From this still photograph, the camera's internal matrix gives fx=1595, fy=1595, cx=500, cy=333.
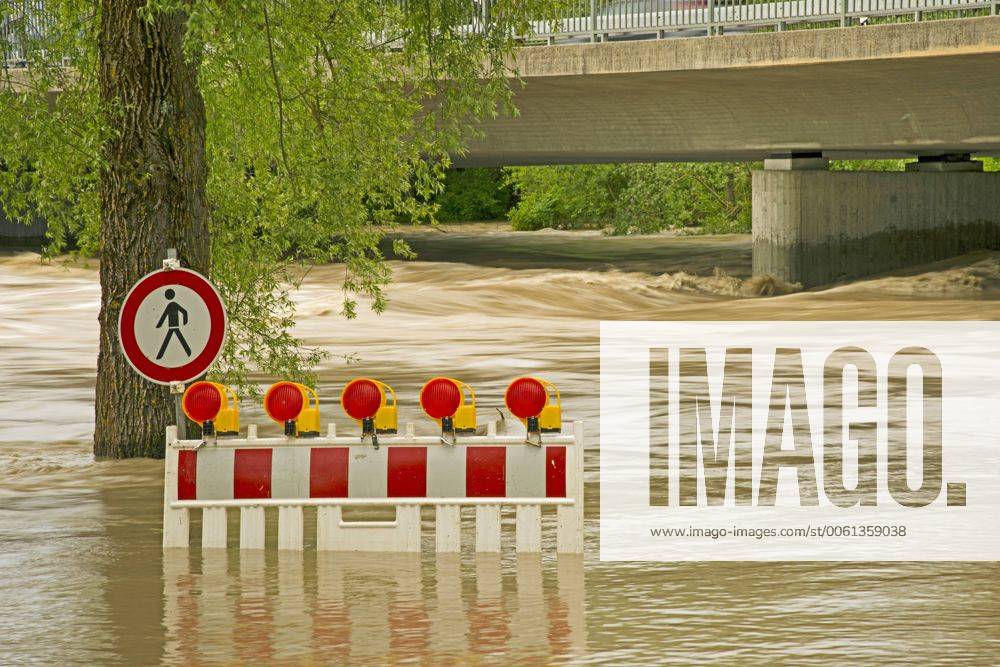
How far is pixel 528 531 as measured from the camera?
8406mm

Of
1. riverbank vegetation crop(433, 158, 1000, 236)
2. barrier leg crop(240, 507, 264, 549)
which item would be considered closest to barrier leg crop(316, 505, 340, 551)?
barrier leg crop(240, 507, 264, 549)

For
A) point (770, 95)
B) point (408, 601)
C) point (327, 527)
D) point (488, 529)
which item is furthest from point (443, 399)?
point (770, 95)

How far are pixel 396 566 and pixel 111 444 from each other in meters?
4.39

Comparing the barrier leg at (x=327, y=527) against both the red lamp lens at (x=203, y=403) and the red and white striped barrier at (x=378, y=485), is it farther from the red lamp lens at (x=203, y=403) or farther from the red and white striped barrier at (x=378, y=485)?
the red lamp lens at (x=203, y=403)

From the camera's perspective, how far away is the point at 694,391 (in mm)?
17375

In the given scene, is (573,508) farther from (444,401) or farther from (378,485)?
(378,485)

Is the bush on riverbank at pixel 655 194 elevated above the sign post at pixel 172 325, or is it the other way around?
the bush on riverbank at pixel 655 194

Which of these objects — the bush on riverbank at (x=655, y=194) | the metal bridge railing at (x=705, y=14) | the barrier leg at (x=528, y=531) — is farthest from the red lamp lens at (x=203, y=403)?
the bush on riverbank at (x=655, y=194)

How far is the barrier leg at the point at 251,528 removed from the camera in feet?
28.0

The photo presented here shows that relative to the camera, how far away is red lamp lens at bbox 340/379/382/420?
26.9ft

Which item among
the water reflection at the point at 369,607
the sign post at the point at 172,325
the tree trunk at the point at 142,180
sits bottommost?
the water reflection at the point at 369,607

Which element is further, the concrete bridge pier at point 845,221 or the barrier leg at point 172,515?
the concrete bridge pier at point 845,221

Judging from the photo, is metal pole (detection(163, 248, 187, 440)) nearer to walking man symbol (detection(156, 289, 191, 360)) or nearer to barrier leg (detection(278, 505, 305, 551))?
walking man symbol (detection(156, 289, 191, 360))
